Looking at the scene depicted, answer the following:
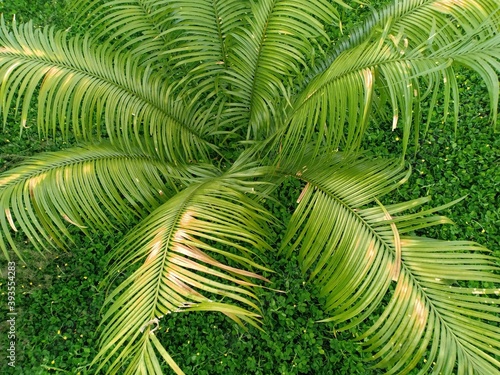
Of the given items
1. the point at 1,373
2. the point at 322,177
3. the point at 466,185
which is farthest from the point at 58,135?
the point at 466,185

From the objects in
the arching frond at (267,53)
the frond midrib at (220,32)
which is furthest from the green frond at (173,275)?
the frond midrib at (220,32)

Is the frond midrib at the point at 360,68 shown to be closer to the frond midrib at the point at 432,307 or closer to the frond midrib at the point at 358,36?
the frond midrib at the point at 358,36

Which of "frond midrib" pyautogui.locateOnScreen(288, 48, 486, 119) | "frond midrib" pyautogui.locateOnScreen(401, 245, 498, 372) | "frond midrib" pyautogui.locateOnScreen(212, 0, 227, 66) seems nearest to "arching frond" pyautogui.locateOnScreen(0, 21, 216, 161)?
"frond midrib" pyautogui.locateOnScreen(212, 0, 227, 66)

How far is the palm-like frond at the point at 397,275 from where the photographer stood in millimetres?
1214

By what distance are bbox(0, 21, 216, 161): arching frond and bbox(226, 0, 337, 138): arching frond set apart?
23 cm

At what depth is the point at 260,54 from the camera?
76.4 inches

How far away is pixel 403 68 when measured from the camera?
130cm

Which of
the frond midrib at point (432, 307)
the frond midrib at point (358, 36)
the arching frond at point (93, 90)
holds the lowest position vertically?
the frond midrib at point (432, 307)

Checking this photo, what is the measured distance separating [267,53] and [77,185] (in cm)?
101

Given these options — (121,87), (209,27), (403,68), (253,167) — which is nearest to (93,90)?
(121,87)

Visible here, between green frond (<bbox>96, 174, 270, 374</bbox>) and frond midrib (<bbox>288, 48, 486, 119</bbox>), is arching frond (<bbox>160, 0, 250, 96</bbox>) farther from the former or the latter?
green frond (<bbox>96, 174, 270, 374</bbox>)

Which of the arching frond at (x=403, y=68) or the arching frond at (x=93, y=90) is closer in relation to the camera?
the arching frond at (x=403, y=68)

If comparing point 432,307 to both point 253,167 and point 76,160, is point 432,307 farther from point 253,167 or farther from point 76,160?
point 76,160

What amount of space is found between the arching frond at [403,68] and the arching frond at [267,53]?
0.26 meters
